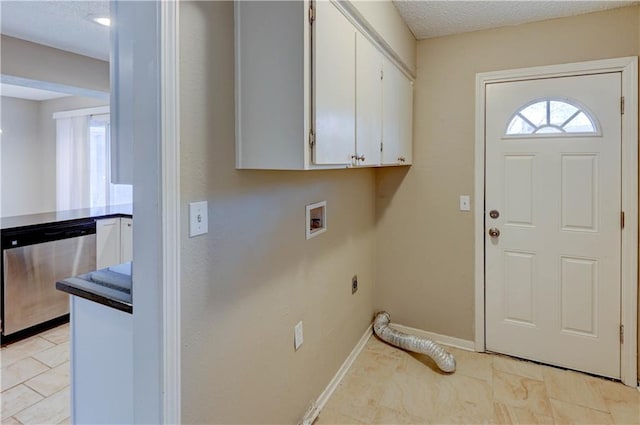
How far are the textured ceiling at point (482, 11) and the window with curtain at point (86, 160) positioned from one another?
4144 mm

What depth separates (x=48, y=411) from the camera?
2090 millimetres

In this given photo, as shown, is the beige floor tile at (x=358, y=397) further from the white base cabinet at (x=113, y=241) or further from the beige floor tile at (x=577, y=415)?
the white base cabinet at (x=113, y=241)

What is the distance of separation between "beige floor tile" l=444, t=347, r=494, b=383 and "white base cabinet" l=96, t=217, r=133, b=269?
3003mm

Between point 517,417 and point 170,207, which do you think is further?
point 517,417

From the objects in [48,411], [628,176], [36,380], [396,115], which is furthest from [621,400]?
[36,380]

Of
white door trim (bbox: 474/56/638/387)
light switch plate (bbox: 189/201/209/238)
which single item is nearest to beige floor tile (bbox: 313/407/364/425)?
light switch plate (bbox: 189/201/209/238)

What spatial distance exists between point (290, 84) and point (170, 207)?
568mm

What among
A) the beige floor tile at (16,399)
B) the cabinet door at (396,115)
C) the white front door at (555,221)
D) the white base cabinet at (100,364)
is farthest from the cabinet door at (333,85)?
the beige floor tile at (16,399)

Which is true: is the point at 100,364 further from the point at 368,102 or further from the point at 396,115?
the point at 396,115

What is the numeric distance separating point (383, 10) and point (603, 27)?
1457 mm

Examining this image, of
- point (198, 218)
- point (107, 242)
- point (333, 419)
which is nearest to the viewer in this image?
point (198, 218)

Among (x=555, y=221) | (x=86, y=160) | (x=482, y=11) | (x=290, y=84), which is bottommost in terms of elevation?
(x=555, y=221)

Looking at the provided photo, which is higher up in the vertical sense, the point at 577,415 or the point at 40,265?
the point at 40,265

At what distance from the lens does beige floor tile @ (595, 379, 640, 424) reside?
2049 mm
